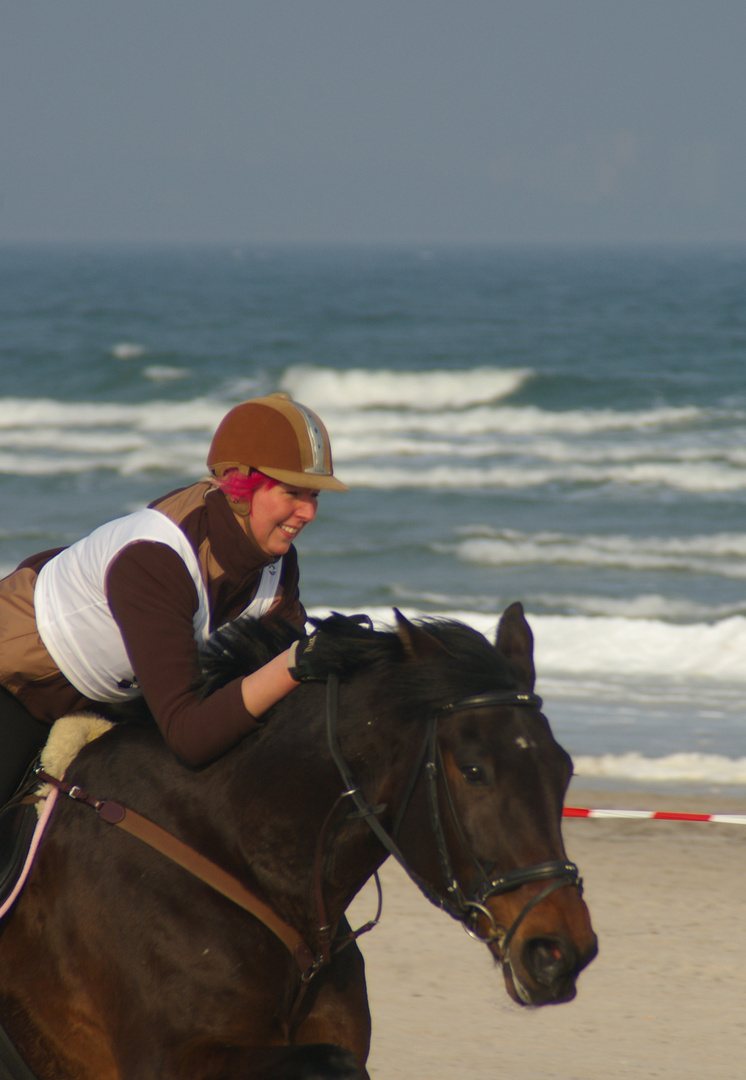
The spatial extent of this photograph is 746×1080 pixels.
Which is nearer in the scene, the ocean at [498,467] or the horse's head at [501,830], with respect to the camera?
the horse's head at [501,830]

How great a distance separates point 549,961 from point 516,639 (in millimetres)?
619

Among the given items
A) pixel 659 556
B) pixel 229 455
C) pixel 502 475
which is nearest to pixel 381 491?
pixel 502 475

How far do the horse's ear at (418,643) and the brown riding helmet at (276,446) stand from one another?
14.8 inches

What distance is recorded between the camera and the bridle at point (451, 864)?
6.93ft

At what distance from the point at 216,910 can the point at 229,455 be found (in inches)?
34.5

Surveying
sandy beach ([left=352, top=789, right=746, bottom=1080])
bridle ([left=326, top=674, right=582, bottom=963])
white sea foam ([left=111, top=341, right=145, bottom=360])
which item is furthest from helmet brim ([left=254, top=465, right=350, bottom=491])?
white sea foam ([left=111, top=341, right=145, bottom=360])

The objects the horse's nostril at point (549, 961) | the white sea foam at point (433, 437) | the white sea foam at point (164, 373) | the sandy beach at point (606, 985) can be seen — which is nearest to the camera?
the horse's nostril at point (549, 961)

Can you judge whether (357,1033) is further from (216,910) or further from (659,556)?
(659,556)

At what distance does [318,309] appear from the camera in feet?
165

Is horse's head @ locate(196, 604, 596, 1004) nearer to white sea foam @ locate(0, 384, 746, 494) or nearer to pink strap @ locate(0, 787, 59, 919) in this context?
pink strap @ locate(0, 787, 59, 919)

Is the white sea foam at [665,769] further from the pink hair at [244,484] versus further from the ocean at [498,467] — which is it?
the pink hair at [244,484]

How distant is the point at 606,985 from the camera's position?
4480mm

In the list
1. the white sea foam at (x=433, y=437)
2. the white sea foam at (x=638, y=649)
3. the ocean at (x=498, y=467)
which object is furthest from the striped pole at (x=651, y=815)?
the white sea foam at (x=433, y=437)

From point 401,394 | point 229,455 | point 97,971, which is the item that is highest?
point 229,455
